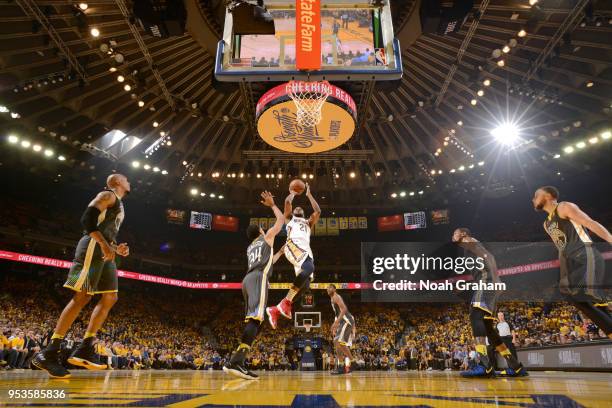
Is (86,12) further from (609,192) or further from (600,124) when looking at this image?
(609,192)

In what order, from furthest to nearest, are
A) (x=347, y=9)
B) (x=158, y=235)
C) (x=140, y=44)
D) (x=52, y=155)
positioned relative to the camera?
(x=158, y=235) < (x=52, y=155) < (x=140, y=44) < (x=347, y=9)

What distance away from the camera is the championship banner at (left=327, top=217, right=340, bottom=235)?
107 ft

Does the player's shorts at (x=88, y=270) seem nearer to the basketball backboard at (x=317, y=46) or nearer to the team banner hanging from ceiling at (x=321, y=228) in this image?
the basketball backboard at (x=317, y=46)

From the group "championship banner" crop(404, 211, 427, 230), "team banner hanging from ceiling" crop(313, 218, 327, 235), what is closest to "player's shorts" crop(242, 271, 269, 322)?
"championship banner" crop(404, 211, 427, 230)

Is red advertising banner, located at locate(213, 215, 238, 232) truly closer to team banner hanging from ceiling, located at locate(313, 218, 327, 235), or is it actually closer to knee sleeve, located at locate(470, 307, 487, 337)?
team banner hanging from ceiling, located at locate(313, 218, 327, 235)

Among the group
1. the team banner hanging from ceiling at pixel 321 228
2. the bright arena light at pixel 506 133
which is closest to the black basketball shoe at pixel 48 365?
the bright arena light at pixel 506 133

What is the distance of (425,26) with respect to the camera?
31.0 feet

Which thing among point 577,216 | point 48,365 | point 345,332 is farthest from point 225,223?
point 577,216

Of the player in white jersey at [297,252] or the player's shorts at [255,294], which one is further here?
the player in white jersey at [297,252]

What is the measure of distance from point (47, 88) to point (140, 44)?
515 centimetres

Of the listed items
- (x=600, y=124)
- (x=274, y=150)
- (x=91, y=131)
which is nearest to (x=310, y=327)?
(x=274, y=150)

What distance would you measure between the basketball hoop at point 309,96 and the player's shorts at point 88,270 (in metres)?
7.49

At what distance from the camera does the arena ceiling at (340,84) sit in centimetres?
1188

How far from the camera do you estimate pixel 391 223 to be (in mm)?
31562
